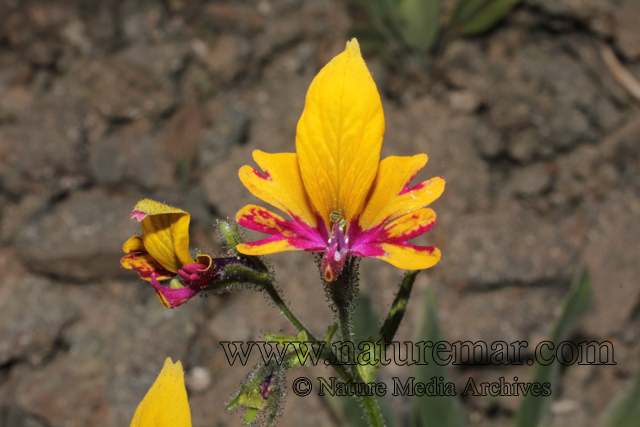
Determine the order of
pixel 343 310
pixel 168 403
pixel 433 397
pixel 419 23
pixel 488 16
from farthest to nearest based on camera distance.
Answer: pixel 488 16 < pixel 419 23 < pixel 433 397 < pixel 343 310 < pixel 168 403

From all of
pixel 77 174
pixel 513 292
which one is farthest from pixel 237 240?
pixel 77 174

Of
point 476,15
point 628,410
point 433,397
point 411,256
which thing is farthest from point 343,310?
point 476,15

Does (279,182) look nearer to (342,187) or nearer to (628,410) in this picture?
(342,187)

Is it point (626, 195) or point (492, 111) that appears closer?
point (626, 195)

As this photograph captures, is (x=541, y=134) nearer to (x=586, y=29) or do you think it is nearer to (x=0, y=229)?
(x=586, y=29)

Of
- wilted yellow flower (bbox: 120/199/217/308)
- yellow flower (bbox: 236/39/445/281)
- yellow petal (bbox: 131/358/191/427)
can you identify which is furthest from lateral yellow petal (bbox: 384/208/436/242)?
yellow petal (bbox: 131/358/191/427)

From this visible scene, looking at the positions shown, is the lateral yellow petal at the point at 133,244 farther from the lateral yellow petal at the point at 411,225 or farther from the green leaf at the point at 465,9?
the green leaf at the point at 465,9
